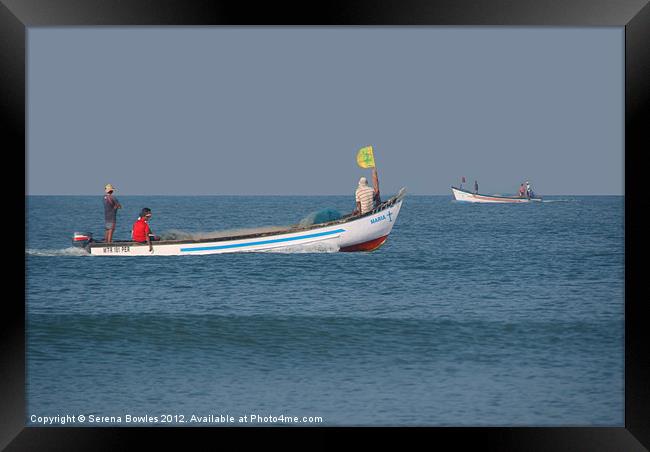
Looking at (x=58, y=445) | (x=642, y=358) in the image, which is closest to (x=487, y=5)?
(x=642, y=358)

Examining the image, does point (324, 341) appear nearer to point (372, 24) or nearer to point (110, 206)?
point (372, 24)

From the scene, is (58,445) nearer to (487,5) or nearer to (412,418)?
(412,418)

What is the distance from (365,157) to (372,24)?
19.2m

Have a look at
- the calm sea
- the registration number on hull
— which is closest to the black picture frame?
the calm sea

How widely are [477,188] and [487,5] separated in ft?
265

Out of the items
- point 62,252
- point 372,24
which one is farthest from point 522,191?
Result: point 372,24

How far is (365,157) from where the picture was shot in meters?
27.9

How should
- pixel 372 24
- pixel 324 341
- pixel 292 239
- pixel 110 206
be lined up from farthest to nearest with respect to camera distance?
pixel 292 239
pixel 110 206
pixel 324 341
pixel 372 24

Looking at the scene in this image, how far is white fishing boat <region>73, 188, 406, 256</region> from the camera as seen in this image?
27.9m

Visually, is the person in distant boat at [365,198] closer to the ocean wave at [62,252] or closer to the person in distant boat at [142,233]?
the person in distant boat at [142,233]

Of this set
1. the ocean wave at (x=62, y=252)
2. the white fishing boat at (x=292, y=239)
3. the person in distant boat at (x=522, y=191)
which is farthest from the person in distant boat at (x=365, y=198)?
the person in distant boat at (x=522, y=191)

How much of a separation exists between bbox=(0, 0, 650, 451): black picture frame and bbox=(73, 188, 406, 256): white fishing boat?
60.5 feet

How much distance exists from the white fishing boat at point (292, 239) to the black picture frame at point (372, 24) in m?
18.4

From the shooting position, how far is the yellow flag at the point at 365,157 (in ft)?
91.0
